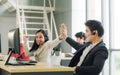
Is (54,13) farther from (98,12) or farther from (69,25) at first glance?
(98,12)

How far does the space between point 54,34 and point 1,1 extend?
182 cm

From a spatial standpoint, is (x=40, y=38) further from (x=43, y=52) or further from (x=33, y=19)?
(x=33, y=19)

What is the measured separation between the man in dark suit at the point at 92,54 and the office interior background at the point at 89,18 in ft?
10.8

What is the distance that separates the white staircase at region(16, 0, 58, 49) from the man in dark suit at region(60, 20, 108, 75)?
4.88 metres

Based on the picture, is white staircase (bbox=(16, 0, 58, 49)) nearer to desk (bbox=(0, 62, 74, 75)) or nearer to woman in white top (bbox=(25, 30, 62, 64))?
woman in white top (bbox=(25, 30, 62, 64))

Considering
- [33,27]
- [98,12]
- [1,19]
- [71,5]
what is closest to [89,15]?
[98,12]

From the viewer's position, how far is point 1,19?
305 inches

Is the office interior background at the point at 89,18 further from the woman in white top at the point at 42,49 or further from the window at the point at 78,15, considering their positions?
the woman in white top at the point at 42,49

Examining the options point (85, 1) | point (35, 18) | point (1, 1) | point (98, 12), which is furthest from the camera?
point (35, 18)

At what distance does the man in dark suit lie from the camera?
2354mm

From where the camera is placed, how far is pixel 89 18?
258 inches

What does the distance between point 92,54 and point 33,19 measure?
5.75 m

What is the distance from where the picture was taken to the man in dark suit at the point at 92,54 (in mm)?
2354

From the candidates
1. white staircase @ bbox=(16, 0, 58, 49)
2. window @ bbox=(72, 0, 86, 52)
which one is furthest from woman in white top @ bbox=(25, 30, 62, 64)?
white staircase @ bbox=(16, 0, 58, 49)
